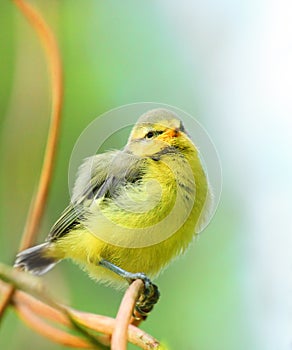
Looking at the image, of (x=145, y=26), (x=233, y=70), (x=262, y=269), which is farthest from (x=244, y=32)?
(x=262, y=269)

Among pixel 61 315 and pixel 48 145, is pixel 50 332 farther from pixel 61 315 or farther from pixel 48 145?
pixel 48 145

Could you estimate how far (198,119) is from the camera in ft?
2.30

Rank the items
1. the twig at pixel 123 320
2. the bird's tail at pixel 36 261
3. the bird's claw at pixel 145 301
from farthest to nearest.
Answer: the bird's tail at pixel 36 261
the bird's claw at pixel 145 301
the twig at pixel 123 320

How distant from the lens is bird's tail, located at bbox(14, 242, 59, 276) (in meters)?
0.53

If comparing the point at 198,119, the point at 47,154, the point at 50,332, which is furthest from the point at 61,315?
the point at 198,119

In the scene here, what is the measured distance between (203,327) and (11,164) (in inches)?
10.8

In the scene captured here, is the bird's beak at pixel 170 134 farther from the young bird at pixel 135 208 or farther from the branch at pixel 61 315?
the branch at pixel 61 315

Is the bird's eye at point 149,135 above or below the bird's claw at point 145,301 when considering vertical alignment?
above

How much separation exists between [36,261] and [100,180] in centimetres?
8

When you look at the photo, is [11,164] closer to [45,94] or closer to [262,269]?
[45,94]

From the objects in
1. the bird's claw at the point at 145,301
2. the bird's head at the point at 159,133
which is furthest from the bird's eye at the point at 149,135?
the bird's claw at the point at 145,301

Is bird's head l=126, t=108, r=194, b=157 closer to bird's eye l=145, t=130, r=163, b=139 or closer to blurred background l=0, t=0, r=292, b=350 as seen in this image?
bird's eye l=145, t=130, r=163, b=139

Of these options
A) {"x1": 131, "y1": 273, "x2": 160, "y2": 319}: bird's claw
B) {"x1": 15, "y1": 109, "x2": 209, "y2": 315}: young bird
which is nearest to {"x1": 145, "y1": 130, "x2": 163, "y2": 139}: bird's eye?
{"x1": 15, "y1": 109, "x2": 209, "y2": 315}: young bird

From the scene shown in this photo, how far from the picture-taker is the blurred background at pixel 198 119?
0.62 metres
